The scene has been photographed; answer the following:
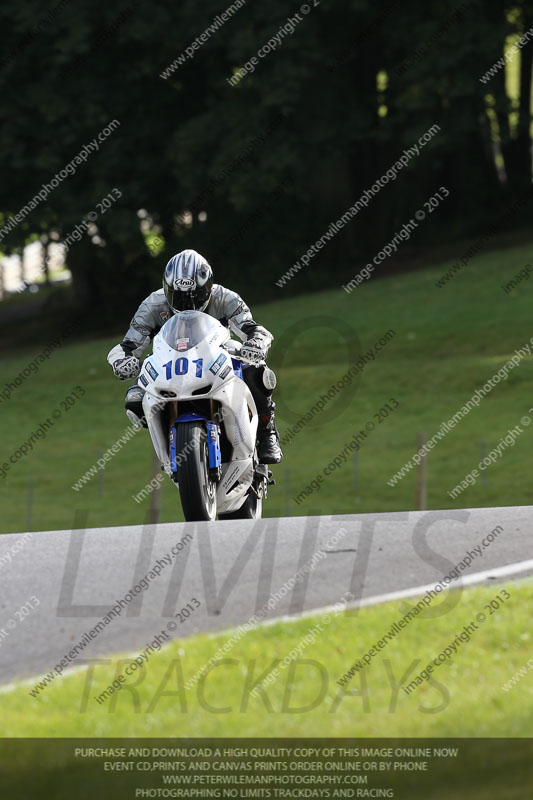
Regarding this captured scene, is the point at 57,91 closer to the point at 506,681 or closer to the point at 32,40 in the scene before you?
the point at 32,40

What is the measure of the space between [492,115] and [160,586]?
36.6m

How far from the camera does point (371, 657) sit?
21.0ft

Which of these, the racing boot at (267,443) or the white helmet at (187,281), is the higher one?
the white helmet at (187,281)

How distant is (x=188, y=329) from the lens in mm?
9125

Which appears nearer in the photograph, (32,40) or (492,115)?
(32,40)

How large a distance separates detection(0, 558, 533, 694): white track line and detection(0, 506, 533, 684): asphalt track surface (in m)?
0.02

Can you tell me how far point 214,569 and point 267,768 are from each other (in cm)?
254

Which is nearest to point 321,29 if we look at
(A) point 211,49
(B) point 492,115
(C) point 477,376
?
(A) point 211,49

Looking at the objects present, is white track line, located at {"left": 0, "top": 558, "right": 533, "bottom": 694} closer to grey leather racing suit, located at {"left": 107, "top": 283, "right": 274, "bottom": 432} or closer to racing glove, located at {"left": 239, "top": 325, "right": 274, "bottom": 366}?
racing glove, located at {"left": 239, "top": 325, "right": 274, "bottom": 366}

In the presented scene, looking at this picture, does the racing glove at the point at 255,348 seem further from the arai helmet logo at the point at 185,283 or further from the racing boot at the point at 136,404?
the racing boot at the point at 136,404

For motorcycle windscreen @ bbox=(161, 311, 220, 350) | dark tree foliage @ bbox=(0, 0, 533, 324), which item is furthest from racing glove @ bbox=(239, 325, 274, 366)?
dark tree foliage @ bbox=(0, 0, 533, 324)

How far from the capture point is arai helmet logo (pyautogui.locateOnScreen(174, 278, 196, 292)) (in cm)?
924

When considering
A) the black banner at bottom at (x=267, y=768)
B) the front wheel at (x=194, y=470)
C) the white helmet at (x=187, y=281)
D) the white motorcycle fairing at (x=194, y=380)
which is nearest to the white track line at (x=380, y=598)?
the black banner at bottom at (x=267, y=768)

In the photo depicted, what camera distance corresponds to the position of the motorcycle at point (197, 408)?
8938 millimetres
